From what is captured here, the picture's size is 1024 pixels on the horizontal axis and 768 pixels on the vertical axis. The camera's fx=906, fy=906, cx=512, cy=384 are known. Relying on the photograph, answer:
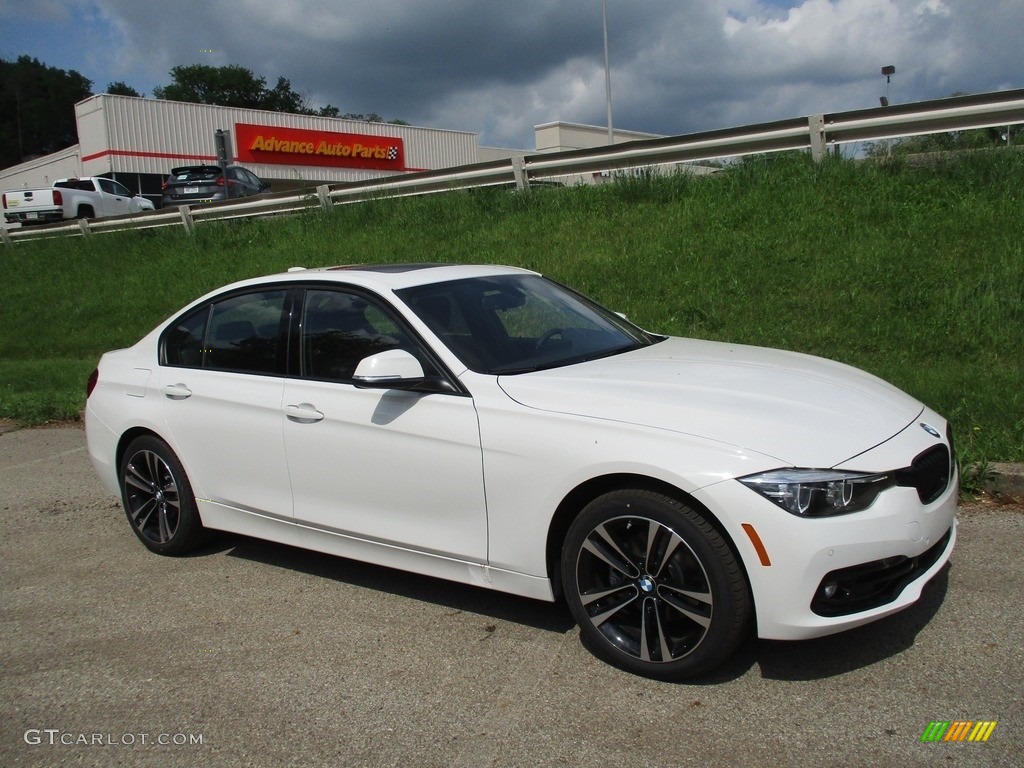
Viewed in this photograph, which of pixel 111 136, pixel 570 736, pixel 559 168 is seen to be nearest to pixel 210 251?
pixel 559 168

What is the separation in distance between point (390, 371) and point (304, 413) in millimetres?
801

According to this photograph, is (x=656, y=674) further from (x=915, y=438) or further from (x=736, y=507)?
(x=915, y=438)

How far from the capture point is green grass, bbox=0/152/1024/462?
763 centimetres

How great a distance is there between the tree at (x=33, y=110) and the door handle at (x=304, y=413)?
96.8 meters

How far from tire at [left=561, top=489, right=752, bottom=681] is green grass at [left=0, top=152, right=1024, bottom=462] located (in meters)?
3.00

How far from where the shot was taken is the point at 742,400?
3.65 m

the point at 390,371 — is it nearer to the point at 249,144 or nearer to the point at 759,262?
the point at 759,262

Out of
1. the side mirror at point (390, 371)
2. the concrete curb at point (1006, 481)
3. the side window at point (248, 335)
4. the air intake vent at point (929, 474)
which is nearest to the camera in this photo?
the air intake vent at point (929, 474)

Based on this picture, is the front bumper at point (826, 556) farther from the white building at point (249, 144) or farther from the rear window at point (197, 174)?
the white building at point (249, 144)

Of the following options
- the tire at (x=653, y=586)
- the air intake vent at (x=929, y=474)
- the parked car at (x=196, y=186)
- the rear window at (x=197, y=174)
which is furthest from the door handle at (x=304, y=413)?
the rear window at (x=197, y=174)

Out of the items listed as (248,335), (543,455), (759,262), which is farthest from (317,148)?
(543,455)

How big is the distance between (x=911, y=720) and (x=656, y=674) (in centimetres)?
91

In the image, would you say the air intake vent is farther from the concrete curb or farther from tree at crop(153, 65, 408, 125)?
tree at crop(153, 65, 408, 125)

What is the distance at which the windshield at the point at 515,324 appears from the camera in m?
4.35
